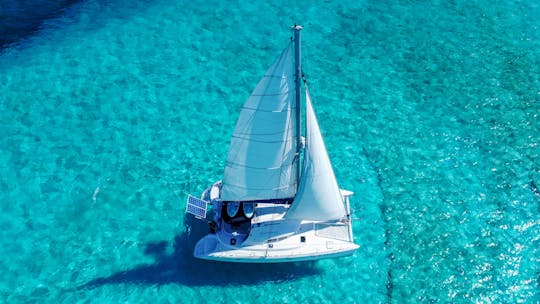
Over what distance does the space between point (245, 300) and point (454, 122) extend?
15660 mm

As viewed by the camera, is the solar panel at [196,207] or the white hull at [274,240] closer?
the white hull at [274,240]

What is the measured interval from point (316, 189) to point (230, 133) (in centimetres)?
877

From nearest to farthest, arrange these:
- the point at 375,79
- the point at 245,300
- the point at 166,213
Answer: the point at 245,300 → the point at 166,213 → the point at 375,79

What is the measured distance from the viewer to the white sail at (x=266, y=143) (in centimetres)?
1513

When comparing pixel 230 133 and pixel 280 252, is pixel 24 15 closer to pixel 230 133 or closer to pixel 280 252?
pixel 230 133

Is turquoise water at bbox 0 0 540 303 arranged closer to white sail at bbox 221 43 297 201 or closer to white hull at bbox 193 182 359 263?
white hull at bbox 193 182 359 263

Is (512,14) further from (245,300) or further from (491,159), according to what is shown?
(245,300)

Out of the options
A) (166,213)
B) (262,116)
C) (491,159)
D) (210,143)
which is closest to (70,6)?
(210,143)

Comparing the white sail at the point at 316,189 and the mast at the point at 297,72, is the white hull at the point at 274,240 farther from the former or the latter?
the mast at the point at 297,72

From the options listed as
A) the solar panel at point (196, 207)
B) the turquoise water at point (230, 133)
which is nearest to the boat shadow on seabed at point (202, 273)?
the turquoise water at point (230, 133)

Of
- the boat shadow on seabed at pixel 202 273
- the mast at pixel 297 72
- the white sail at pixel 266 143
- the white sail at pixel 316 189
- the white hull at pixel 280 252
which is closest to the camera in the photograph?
the mast at pixel 297 72

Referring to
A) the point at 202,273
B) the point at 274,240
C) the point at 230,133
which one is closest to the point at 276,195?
the point at 274,240

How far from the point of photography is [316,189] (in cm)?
1797

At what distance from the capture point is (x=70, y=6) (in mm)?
33594
